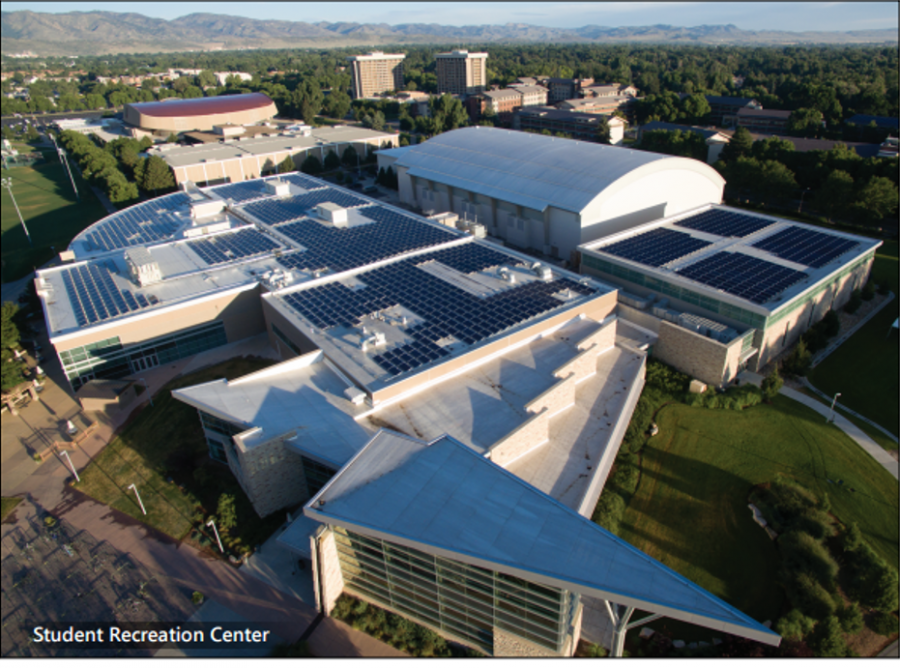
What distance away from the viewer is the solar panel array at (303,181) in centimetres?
7388

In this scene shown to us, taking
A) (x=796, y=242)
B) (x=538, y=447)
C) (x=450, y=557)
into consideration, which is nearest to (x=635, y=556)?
(x=450, y=557)

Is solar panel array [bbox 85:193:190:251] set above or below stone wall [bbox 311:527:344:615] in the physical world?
above

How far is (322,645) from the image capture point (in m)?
22.6

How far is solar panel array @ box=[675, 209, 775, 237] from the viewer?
5347cm

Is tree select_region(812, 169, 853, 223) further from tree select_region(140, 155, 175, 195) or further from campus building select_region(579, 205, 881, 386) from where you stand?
tree select_region(140, 155, 175, 195)

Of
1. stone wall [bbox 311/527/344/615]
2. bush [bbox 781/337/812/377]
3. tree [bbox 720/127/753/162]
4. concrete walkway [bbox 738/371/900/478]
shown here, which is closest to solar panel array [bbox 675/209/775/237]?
bush [bbox 781/337/812/377]

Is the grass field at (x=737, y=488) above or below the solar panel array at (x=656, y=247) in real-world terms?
below

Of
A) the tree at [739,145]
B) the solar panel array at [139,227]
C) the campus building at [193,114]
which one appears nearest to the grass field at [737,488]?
the solar panel array at [139,227]

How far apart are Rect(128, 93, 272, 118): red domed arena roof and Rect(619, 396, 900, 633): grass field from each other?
405 feet

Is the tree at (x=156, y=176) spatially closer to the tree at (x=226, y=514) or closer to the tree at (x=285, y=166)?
the tree at (x=285, y=166)

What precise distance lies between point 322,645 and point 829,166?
85177mm

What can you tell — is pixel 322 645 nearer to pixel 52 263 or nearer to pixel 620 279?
pixel 620 279

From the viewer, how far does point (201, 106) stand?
123562 millimetres

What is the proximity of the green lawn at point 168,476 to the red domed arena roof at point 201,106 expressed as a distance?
10473 cm
